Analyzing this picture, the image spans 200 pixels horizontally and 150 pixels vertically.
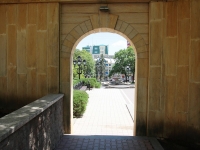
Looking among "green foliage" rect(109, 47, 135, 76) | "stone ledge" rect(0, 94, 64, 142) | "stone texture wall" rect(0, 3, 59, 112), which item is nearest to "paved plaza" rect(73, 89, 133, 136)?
"stone texture wall" rect(0, 3, 59, 112)

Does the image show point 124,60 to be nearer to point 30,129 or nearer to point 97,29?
point 97,29

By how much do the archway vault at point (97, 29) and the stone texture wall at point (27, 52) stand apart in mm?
273

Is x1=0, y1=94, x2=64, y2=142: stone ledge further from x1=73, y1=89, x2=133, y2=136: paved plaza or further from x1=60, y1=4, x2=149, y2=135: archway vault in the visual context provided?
x1=73, y1=89, x2=133, y2=136: paved plaza

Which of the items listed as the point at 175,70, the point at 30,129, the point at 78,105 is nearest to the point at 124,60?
the point at 78,105

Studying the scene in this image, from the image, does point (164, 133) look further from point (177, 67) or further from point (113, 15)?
point (113, 15)

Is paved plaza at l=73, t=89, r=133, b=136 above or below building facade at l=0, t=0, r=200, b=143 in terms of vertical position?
below

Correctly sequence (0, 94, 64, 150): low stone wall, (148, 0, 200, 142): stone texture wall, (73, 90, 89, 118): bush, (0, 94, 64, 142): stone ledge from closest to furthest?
(0, 94, 64, 142): stone ledge < (0, 94, 64, 150): low stone wall < (148, 0, 200, 142): stone texture wall < (73, 90, 89, 118): bush

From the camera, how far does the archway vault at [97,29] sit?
6188 mm

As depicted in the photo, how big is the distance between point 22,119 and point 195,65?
4891mm

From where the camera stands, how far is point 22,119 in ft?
10.1

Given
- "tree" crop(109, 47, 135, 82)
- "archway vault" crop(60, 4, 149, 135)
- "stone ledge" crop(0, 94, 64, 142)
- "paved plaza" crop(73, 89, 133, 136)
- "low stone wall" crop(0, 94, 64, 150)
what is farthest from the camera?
"tree" crop(109, 47, 135, 82)

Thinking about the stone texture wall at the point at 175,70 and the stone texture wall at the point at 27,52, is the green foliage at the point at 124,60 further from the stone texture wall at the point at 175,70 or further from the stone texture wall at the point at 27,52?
the stone texture wall at the point at 27,52

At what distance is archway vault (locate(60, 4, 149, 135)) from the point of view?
6.19m

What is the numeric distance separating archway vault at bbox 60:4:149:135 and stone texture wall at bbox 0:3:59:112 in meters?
0.27
